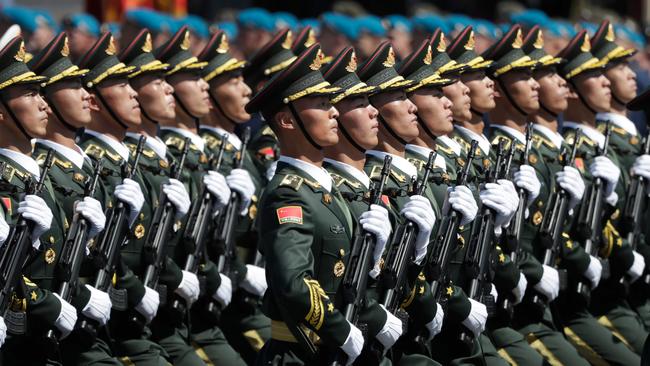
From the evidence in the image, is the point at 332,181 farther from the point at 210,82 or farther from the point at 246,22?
the point at 246,22

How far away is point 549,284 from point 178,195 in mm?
2349

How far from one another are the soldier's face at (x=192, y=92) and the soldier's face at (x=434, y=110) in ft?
6.05

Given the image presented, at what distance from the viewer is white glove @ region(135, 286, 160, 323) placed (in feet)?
31.2

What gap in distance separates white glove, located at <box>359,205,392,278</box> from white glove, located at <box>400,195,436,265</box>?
11.3 inches

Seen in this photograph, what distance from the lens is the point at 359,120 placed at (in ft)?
28.7

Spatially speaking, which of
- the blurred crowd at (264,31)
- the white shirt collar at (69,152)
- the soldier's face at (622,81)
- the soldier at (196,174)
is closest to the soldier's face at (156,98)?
the soldier at (196,174)

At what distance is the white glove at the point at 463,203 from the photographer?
9.03 meters

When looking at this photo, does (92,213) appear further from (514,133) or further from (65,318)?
(514,133)

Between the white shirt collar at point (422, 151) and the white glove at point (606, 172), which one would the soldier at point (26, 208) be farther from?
the white glove at point (606, 172)

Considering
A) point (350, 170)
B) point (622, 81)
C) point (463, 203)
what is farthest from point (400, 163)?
point (622, 81)

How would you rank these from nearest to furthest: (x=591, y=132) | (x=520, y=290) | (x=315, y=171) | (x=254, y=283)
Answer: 1. (x=315, y=171)
2. (x=520, y=290)
3. (x=254, y=283)
4. (x=591, y=132)

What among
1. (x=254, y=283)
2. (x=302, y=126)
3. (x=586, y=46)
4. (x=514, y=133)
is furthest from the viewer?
(x=586, y=46)

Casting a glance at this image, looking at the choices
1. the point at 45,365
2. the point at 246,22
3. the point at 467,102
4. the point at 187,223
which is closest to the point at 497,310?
the point at 467,102

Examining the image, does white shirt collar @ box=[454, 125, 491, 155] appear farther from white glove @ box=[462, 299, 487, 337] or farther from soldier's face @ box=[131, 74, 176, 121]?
soldier's face @ box=[131, 74, 176, 121]
